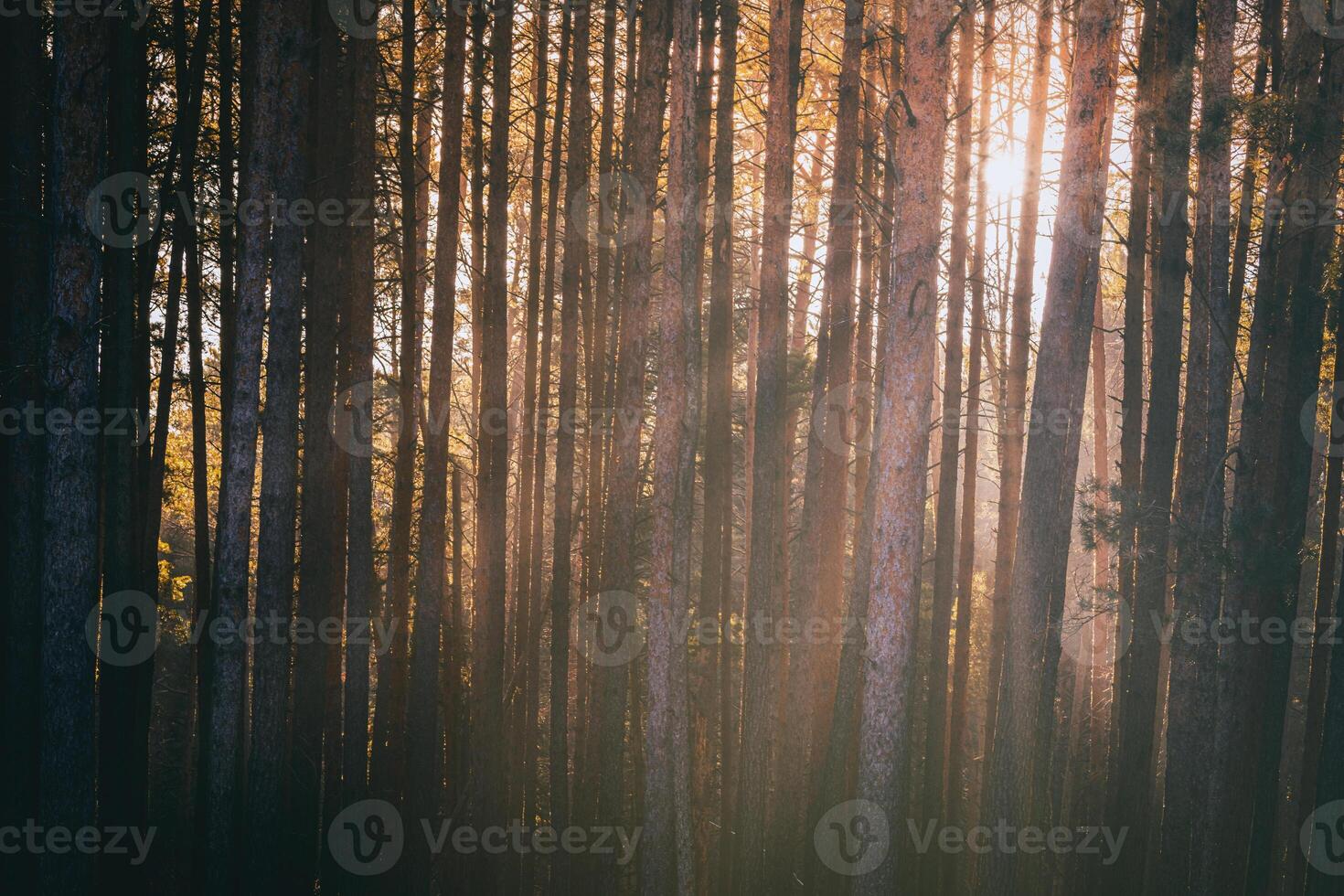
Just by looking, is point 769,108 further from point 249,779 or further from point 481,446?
point 249,779

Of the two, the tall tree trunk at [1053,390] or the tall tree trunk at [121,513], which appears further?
the tall tree trunk at [121,513]

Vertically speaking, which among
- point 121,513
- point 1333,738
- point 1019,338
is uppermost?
point 1019,338

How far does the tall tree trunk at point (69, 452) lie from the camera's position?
879cm

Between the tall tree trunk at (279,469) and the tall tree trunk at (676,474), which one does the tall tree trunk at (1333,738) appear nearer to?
the tall tree trunk at (676,474)

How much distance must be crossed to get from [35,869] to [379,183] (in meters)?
10.3

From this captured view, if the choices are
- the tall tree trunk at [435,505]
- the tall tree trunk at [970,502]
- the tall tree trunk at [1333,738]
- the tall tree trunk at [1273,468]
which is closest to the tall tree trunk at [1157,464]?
the tall tree trunk at [1273,468]

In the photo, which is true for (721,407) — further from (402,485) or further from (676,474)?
(402,485)

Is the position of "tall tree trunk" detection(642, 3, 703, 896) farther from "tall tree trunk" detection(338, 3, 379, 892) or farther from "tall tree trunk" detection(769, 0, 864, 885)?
"tall tree trunk" detection(338, 3, 379, 892)

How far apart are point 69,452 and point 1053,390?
34.2 feet

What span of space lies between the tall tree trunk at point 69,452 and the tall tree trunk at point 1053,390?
9.74 m

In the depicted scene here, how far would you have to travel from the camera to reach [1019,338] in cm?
1468

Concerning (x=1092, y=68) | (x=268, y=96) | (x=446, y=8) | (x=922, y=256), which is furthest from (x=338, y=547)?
(x=1092, y=68)

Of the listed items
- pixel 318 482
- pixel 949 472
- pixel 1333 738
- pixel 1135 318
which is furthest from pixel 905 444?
pixel 1333 738

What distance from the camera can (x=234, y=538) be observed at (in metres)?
9.75
